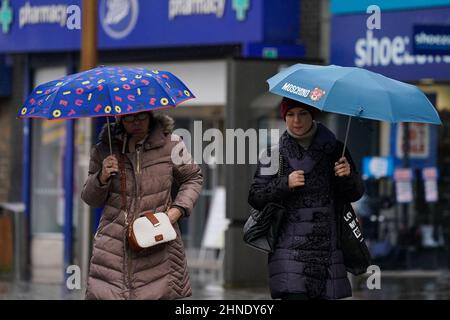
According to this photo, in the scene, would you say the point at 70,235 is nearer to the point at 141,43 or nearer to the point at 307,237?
the point at 141,43

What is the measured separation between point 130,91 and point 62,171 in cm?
1011

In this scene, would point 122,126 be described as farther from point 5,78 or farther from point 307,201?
point 5,78

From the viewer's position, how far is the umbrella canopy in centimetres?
623

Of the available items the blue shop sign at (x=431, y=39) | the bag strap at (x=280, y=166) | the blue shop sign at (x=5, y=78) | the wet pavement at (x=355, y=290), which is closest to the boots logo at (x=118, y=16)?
the blue shop sign at (x=5, y=78)

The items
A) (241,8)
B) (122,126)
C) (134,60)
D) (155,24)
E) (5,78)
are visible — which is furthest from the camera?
(5,78)

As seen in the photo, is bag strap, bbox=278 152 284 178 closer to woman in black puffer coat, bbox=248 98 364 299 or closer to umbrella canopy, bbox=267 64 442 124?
woman in black puffer coat, bbox=248 98 364 299

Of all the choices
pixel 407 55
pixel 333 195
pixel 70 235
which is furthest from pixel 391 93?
pixel 70 235

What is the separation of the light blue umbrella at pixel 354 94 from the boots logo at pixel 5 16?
32.7 ft

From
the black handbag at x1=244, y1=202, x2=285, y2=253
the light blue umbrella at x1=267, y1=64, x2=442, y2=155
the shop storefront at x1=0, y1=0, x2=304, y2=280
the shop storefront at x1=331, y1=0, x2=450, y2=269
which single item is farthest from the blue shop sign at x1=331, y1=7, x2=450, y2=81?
the black handbag at x1=244, y1=202, x2=285, y2=253

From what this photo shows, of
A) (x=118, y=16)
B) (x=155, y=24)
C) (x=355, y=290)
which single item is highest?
(x=118, y=16)

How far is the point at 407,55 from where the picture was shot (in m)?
13.2

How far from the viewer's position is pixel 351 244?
21.6 ft

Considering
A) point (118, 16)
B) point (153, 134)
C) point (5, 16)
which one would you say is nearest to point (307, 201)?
point (153, 134)

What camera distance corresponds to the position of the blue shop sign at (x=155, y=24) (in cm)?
1373
